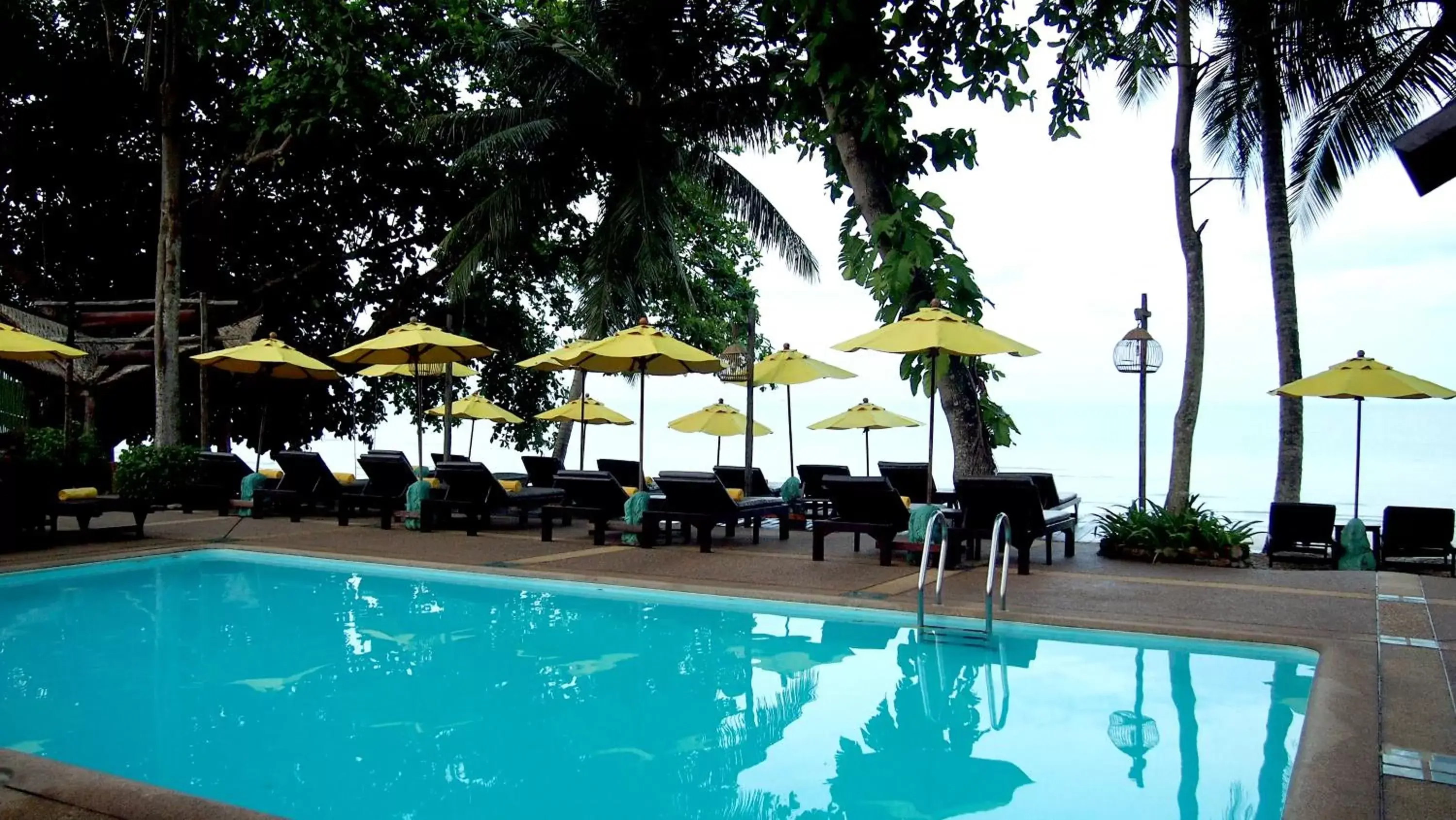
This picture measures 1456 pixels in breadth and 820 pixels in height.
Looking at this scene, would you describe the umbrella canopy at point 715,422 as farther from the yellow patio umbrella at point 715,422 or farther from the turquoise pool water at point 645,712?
the turquoise pool water at point 645,712

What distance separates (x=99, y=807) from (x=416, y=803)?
1323 millimetres

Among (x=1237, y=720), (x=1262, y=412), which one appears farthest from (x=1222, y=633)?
(x=1262, y=412)

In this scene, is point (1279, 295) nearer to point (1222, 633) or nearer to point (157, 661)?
point (1222, 633)

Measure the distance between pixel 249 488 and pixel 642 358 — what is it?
21.0 feet

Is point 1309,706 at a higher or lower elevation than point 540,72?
lower

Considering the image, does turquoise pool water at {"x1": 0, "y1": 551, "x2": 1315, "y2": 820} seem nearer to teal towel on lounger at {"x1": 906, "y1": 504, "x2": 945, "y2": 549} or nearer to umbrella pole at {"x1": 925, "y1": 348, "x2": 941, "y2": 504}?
teal towel on lounger at {"x1": 906, "y1": 504, "x2": 945, "y2": 549}

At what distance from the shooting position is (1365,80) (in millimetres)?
14555

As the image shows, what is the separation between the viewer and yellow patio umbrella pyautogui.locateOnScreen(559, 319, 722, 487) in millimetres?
12695

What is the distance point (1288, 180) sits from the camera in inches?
632

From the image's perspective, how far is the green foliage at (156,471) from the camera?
1459 cm

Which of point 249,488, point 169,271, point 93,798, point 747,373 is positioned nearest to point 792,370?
point 747,373

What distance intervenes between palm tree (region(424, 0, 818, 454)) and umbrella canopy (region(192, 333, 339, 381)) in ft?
13.5

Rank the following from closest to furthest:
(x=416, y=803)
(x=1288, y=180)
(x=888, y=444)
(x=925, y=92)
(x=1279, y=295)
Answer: (x=416, y=803) → (x=925, y=92) → (x=1279, y=295) → (x=1288, y=180) → (x=888, y=444)


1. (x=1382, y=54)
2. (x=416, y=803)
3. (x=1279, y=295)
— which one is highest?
(x=1382, y=54)
